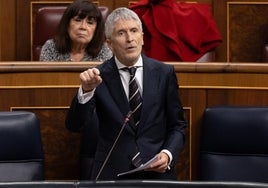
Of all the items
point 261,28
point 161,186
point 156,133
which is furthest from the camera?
point 261,28

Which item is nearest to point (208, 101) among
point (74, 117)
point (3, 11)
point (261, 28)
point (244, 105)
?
point (244, 105)

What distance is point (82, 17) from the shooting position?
4.85ft

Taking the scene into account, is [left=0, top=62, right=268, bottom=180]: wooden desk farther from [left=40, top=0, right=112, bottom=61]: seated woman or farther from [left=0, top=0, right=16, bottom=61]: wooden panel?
[left=0, top=0, right=16, bottom=61]: wooden panel

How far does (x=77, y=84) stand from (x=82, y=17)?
322mm

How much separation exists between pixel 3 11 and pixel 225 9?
0.64 m

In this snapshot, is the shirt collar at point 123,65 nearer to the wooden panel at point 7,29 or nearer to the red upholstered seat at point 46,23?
the red upholstered seat at point 46,23

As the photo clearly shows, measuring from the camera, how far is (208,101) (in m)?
1.20

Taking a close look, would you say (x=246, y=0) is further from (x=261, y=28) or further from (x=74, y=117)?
(x=74, y=117)

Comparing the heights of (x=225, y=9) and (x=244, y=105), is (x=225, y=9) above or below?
above

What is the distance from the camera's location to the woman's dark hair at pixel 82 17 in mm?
1475

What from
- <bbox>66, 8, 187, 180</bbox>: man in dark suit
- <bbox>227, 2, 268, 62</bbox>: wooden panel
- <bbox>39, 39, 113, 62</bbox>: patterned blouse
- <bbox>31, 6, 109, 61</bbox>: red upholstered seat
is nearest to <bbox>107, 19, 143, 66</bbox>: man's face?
<bbox>66, 8, 187, 180</bbox>: man in dark suit

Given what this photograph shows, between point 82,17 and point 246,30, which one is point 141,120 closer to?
point 82,17

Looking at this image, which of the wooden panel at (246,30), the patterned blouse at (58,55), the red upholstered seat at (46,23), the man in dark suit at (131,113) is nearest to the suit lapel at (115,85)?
the man in dark suit at (131,113)

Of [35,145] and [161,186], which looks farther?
[35,145]
